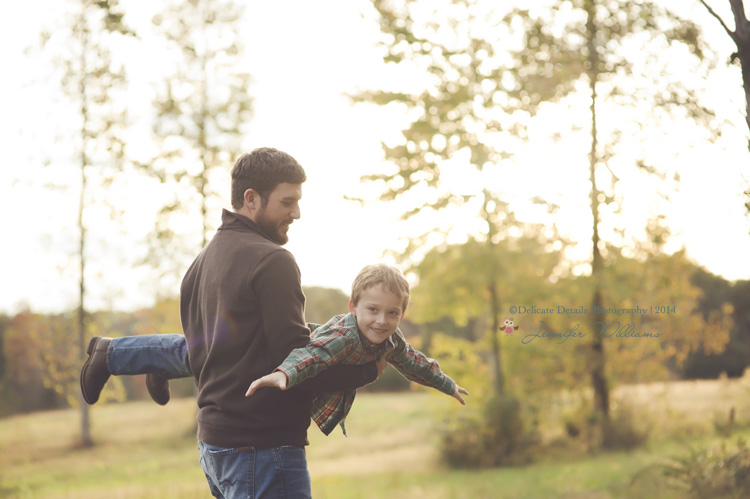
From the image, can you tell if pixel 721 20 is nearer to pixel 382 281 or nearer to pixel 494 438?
pixel 382 281

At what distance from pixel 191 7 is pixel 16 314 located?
12.0m

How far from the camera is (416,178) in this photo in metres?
11.2

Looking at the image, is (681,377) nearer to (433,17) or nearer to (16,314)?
(433,17)

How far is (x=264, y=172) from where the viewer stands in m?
2.57

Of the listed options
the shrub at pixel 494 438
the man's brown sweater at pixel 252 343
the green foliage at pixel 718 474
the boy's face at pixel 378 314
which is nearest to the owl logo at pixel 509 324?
the shrub at pixel 494 438

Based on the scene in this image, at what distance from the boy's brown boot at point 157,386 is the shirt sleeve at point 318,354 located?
0.97 meters

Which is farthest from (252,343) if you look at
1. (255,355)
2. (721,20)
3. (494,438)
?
(494,438)

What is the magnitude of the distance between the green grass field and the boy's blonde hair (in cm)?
441

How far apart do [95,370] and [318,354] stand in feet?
4.15

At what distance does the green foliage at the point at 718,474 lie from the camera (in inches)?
208

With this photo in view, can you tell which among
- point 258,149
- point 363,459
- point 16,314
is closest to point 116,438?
point 363,459

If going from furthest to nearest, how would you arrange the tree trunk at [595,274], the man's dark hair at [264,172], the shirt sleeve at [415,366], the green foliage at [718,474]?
the tree trunk at [595,274], the green foliage at [718,474], the shirt sleeve at [415,366], the man's dark hair at [264,172]

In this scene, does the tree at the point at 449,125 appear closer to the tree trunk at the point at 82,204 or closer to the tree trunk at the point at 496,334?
the tree trunk at the point at 496,334

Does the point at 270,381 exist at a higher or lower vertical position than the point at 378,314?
lower
